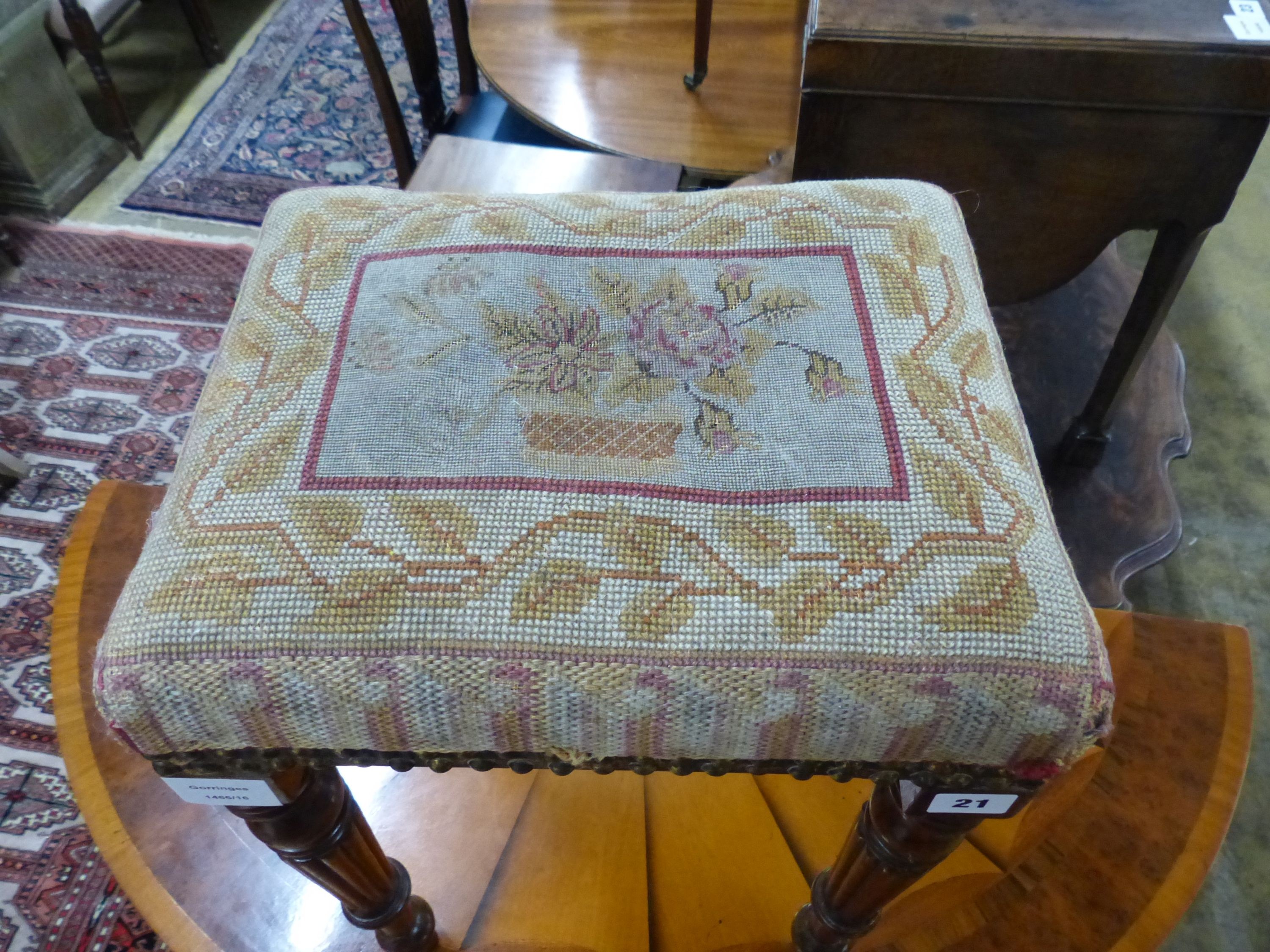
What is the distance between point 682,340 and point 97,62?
1.89 meters

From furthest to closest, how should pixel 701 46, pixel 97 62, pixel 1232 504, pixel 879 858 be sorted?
pixel 97 62 < pixel 1232 504 < pixel 701 46 < pixel 879 858

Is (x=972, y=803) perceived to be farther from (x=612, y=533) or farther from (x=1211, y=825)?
(x=1211, y=825)

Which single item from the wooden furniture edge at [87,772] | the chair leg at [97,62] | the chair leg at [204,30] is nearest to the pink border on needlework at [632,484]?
the wooden furniture edge at [87,772]

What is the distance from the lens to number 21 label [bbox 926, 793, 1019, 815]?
58 cm

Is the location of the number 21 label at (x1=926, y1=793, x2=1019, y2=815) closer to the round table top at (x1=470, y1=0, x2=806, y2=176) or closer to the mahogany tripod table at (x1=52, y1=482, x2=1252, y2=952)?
the mahogany tripod table at (x1=52, y1=482, x2=1252, y2=952)

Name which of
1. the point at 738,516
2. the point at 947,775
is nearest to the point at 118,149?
the point at 738,516

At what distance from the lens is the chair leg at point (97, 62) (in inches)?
71.6

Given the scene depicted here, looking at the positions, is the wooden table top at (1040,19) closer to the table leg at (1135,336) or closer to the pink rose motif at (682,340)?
the table leg at (1135,336)

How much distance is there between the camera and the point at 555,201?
708 mm

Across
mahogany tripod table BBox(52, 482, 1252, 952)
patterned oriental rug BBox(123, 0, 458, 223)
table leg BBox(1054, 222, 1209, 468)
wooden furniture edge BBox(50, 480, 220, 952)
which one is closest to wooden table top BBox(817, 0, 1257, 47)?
table leg BBox(1054, 222, 1209, 468)

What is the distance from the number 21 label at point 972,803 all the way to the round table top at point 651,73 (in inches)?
39.5

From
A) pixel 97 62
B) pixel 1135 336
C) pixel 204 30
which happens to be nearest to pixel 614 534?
pixel 1135 336

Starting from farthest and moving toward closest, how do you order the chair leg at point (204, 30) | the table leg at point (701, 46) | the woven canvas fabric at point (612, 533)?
the chair leg at point (204, 30), the table leg at point (701, 46), the woven canvas fabric at point (612, 533)

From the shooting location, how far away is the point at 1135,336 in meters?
1.11
